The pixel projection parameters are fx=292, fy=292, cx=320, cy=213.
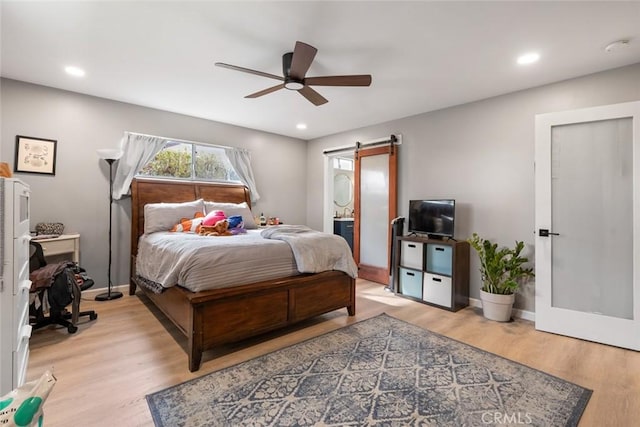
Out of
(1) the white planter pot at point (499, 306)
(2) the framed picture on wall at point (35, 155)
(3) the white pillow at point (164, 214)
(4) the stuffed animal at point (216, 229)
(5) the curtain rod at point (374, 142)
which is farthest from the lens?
(5) the curtain rod at point (374, 142)

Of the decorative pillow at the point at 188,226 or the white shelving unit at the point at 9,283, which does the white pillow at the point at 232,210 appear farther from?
the white shelving unit at the point at 9,283

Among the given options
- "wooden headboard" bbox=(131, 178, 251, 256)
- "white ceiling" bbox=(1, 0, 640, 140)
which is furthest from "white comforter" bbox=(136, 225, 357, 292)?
"white ceiling" bbox=(1, 0, 640, 140)

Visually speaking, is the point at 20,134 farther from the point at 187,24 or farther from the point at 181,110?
the point at 187,24

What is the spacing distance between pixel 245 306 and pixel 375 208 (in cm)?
300

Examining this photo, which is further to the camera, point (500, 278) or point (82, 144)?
point (82, 144)

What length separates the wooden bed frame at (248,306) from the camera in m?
2.13

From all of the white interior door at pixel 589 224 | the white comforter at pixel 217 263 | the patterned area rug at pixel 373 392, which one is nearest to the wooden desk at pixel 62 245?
the white comforter at pixel 217 263

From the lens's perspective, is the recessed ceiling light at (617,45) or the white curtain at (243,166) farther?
the white curtain at (243,166)

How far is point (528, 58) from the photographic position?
2604mm

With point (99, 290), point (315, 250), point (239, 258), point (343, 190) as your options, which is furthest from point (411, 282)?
point (99, 290)

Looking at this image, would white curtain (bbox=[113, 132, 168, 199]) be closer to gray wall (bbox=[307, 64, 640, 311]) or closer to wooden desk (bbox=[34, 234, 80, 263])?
wooden desk (bbox=[34, 234, 80, 263])

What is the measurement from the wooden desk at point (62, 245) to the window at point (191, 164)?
3.92 ft

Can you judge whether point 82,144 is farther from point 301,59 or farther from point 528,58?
point 528,58

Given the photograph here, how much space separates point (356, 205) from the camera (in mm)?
5090
